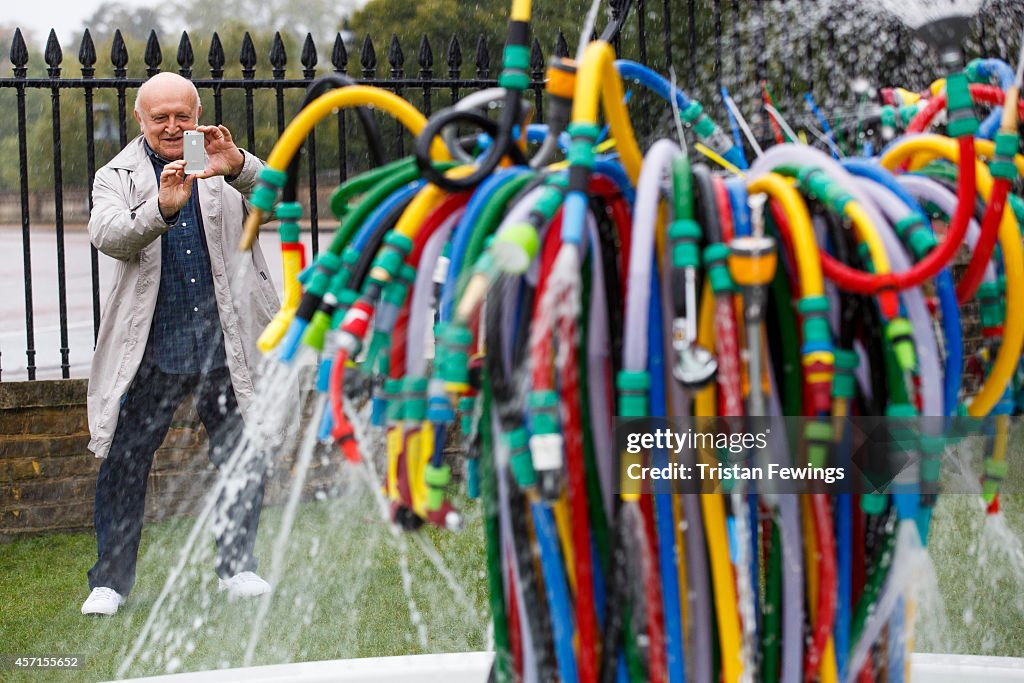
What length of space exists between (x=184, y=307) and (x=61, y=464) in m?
1.46

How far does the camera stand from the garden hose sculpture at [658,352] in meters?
1.26

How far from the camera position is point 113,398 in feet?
12.2

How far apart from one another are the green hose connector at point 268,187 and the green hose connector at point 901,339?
0.75 m

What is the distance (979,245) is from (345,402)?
2.44ft

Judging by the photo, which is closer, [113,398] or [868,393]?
[868,393]

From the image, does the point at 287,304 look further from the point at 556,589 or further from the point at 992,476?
the point at 992,476

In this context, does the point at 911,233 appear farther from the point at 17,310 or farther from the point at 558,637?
the point at 17,310

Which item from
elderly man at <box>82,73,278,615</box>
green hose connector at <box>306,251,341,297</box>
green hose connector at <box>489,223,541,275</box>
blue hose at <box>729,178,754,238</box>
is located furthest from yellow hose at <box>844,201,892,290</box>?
elderly man at <box>82,73,278,615</box>

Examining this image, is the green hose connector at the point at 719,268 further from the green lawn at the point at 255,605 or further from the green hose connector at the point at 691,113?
the green lawn at the point at 255,605

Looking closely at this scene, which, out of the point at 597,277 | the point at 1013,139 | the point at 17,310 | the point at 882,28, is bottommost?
the point at 17,310

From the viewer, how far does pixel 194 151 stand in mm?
3473

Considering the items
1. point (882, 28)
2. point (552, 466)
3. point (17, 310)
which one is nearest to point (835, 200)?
point (552, 466)

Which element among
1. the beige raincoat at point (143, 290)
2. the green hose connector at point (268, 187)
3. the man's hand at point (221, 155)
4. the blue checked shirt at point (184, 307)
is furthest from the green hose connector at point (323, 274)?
the blue checked shirt at point (184, 307)

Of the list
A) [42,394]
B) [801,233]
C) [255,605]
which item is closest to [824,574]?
[801,233]
